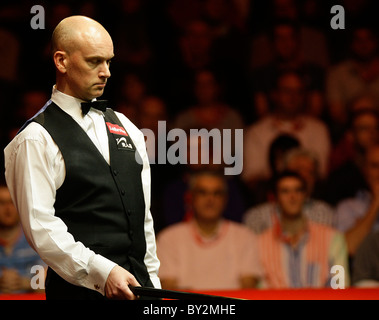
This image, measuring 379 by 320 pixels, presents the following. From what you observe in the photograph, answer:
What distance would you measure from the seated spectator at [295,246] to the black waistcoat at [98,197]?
84.3 inches

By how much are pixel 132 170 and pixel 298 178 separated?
235 cm

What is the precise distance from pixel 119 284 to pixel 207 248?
235cm

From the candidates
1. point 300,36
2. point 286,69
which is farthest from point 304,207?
point 300,36

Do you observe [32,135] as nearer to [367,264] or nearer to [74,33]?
[74,33]

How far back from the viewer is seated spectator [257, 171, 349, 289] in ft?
14.0

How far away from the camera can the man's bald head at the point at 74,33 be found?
2.17 metres

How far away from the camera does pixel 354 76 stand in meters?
5.07

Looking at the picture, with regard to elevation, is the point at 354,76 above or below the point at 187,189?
above

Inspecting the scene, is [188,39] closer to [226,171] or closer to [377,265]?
[226,171]

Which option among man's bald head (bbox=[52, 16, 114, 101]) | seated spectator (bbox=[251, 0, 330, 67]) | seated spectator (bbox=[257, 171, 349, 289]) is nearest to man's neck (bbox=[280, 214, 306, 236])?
seated spectator (bbox=[257, 171, 349, 289])

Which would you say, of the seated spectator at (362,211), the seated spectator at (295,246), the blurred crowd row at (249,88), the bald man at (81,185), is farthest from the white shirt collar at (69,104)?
the seated spectator at (362,211)

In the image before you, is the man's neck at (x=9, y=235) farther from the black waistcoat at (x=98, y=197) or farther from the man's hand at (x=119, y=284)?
the man's hand at (x=119, y=284)
